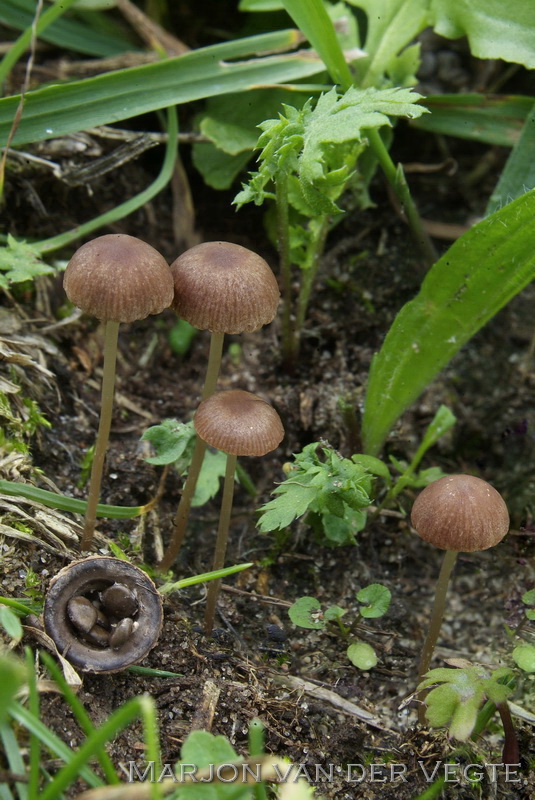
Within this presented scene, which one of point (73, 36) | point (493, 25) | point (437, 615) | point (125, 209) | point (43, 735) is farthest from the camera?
point (73, 36)

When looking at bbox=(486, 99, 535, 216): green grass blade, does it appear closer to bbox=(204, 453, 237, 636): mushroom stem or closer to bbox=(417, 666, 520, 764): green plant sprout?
bbox=(204, 453, 237, 636): mushroom stem

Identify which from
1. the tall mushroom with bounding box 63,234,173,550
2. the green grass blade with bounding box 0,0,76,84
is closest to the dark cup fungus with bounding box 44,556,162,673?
the tall mushroom with bounding box 63,234,173,550

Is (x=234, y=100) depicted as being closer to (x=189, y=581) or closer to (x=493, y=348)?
(x=493, y=348)

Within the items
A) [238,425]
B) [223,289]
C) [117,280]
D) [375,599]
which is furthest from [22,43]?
[375,599]

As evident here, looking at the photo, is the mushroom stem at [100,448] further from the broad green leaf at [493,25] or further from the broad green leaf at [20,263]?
the broad green leaf at [493,25]

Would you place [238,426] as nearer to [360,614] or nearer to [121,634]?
[121,634]

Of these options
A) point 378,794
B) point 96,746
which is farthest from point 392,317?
point 96,746
